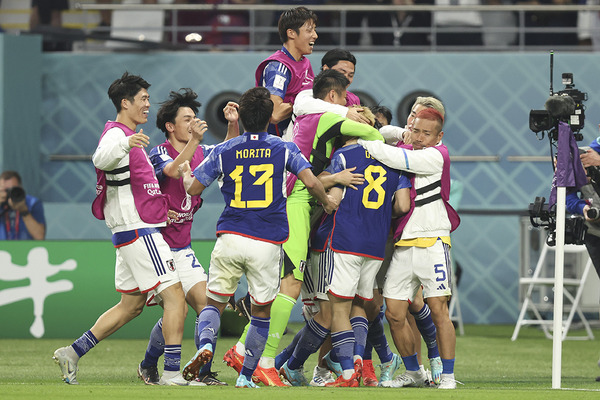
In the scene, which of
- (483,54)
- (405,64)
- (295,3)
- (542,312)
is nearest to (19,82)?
(295,3)

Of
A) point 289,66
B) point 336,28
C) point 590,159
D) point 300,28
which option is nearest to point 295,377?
point 289,66

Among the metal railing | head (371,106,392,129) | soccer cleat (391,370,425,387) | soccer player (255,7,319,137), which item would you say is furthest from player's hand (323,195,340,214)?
the metal railing

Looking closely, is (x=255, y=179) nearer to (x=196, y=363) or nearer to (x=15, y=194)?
(x=196, y=363)

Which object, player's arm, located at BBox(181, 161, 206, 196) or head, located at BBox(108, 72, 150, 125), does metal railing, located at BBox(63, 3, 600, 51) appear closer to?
head, located at BBox(108, 72, 150, 125)

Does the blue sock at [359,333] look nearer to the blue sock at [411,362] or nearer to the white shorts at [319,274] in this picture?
the white shorts at [319,274]

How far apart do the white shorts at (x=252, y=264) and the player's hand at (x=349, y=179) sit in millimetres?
757

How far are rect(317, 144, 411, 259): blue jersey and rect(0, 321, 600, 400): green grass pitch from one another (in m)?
1.07

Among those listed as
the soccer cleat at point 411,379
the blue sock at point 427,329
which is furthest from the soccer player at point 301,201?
the blue sock at point 427,329

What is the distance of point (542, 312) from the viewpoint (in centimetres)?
1529

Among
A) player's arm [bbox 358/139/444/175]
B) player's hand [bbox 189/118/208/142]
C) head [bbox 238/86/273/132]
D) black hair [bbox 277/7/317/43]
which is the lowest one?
player's arm [bbox 358/139/444/175]

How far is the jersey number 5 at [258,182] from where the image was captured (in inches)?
288

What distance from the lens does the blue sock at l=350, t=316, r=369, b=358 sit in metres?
7.93

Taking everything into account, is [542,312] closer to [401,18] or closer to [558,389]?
[401,18]

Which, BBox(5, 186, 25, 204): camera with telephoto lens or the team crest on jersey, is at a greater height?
BBox(5, 186, 25, 204): camera with telephoto lens
